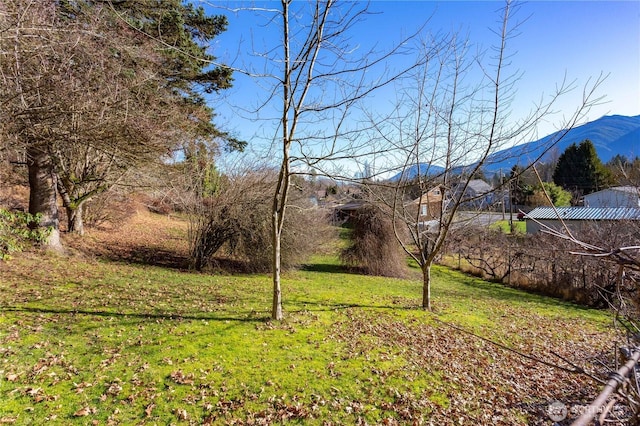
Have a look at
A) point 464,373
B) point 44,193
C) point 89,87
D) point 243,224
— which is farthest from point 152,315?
point 44,193

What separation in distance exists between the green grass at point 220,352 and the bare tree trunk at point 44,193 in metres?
0.89

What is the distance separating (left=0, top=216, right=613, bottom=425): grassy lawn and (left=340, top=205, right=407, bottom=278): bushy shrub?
5.71 metres

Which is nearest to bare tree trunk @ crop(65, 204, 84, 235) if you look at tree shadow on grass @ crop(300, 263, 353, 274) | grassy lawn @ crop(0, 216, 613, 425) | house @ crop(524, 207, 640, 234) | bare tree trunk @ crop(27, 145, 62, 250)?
bare tree trunk @ crop(27, 145, 62, 250)

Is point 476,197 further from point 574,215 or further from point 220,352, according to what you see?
point 574,215

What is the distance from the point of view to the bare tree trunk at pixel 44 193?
8172 mm

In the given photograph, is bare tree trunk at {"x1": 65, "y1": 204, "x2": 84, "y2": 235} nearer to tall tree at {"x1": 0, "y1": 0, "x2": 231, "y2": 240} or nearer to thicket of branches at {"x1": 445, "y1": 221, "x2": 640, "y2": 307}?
tall tree at {"x1": 0, "y1": 0, "x2": 231, "y2": 240}

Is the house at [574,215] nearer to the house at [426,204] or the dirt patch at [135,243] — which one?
the house at [426,204]

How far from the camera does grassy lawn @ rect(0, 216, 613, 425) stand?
3.47 m

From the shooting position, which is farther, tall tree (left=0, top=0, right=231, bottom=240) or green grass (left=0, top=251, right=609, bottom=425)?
tall tree (left=0, top=0, right=231, bottom=240)

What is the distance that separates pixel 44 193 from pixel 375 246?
11074 mm

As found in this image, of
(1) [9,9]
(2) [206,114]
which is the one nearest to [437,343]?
(1) [9,9]

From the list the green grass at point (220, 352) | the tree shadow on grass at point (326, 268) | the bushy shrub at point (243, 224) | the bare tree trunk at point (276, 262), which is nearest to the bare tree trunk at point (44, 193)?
the green grass at point (220, 352)

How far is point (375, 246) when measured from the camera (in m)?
14.0

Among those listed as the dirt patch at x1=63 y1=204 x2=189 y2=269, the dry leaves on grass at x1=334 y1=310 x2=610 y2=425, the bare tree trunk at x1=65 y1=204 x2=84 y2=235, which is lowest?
the dry leaves on grass at x1=334 y1=310 x2=610 y2=425
